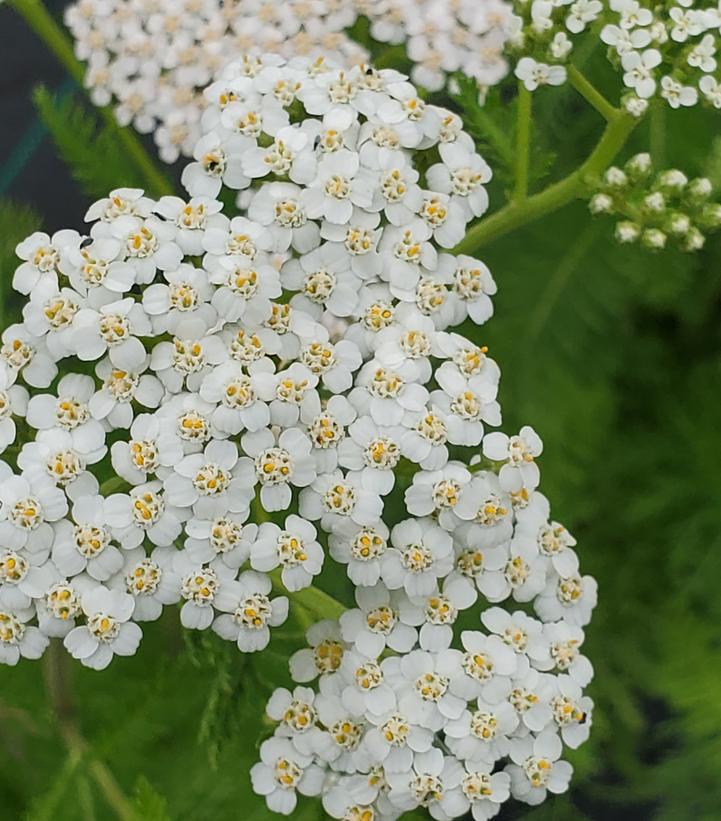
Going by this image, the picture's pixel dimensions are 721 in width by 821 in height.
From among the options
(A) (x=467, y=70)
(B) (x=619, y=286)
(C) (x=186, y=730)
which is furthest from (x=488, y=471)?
(B) (x=619, y=286)

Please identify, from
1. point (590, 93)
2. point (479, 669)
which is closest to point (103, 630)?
point (479, 669)

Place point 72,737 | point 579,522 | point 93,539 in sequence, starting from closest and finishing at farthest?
1. point 93,539
2. point 72,737
3. point 579,522

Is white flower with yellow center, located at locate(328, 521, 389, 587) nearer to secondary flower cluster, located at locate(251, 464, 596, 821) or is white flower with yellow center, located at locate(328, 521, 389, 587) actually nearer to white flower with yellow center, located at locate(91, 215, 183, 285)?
secondary flower cluster, located at locate(251, 464, 596, 821)

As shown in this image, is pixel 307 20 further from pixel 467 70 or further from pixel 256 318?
pixel 256 318

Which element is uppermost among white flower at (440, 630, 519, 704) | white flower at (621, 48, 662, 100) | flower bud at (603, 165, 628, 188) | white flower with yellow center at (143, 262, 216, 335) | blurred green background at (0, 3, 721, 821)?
white flower with yellow center at (143, 262, 216, 335)

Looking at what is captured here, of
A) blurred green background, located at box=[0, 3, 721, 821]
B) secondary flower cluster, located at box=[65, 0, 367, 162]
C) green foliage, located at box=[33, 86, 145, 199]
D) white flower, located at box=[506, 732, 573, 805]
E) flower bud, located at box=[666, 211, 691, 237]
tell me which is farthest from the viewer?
green foliage, located at box=[33, 86, 145, 199]

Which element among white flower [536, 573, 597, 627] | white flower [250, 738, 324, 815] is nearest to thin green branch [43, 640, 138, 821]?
white flower [250, 738, 324, 815]

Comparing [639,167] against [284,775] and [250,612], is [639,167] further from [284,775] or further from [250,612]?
[284,775]
